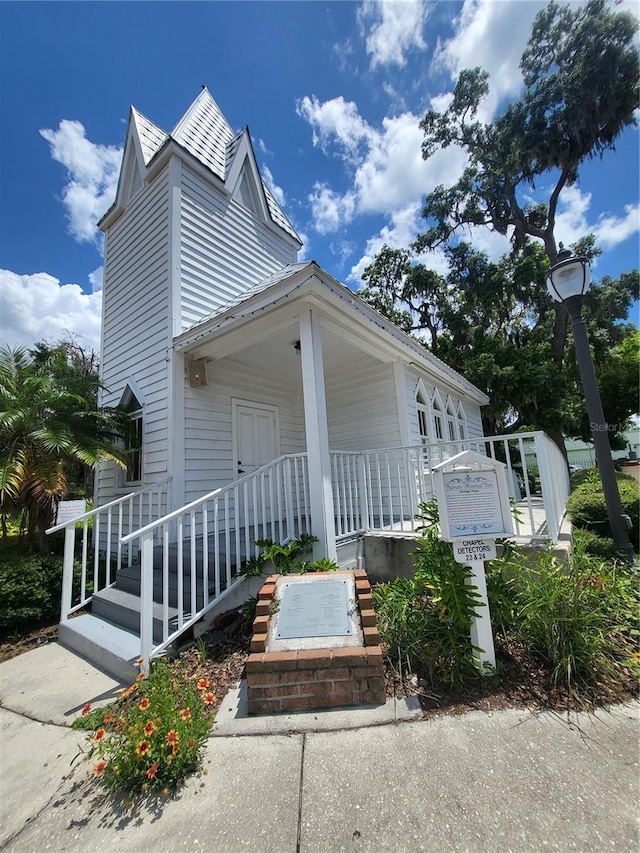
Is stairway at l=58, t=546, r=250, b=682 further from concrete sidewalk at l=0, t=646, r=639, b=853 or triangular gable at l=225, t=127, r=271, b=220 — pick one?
triangular gable at l=225, t=127, r=271, b=220

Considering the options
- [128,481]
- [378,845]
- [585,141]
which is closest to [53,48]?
[128,481]

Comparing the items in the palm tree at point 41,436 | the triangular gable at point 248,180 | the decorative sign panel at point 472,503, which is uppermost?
the triangular gable at point 248,180

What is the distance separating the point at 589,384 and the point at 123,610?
6.21 m

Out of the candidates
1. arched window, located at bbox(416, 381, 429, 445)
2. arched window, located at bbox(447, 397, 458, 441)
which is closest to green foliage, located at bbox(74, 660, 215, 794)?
arched window, located at bbox(416, 381, 429, 445)

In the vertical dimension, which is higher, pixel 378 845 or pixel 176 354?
pixel 176 354

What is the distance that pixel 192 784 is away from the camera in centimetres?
200

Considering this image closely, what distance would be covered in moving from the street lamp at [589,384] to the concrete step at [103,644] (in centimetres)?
534

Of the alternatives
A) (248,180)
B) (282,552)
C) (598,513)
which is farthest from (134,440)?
(598,513)

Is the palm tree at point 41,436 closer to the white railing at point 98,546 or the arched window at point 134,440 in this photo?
the arched window at point 134,440

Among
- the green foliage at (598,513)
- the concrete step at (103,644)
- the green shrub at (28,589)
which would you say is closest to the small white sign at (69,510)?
the green shrub at (28,589)

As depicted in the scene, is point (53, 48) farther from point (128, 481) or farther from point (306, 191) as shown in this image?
point (128, 481)

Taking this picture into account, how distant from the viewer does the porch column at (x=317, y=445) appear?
435 centimetres

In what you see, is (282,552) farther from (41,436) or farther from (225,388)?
Answer: (41,436)

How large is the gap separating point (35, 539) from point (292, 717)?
18.1ft
